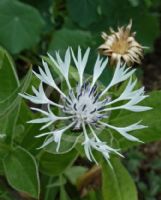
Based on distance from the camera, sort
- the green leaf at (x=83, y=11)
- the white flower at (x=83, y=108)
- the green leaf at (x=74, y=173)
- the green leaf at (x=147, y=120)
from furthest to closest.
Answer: the green leaf at (x=83, y=11) → the green leaf at (x=74, y=173) → the green leaf at (x=147, y=120) → the white flower at (x=83, y=108)

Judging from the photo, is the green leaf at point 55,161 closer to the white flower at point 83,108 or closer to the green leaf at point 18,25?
the white flower at point 83,108

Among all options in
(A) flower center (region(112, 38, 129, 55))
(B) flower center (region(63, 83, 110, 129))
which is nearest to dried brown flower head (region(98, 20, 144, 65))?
(A) flower center (region(112, 38, 129, 55))

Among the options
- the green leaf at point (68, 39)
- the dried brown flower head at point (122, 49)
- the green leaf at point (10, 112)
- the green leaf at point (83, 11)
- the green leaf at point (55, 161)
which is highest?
the green leaf at point (83, 11)

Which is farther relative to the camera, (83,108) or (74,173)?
(74,173)

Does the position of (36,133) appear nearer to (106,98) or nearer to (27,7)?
(106,98)

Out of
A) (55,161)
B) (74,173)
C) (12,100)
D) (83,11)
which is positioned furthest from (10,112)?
(83,11)

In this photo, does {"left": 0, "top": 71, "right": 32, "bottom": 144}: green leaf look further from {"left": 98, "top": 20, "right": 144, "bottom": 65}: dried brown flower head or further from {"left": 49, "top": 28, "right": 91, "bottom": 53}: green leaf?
{"left": 49, "top": 28, "right": 91, "bottom": 53}: green leaf

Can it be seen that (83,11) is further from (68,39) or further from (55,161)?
(55,161)

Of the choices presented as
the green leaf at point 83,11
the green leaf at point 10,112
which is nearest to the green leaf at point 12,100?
the green leaf at point 10,112
